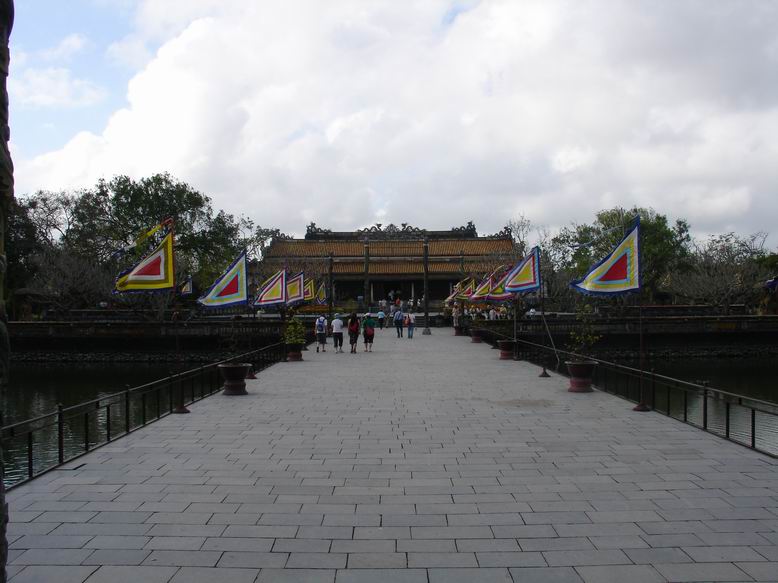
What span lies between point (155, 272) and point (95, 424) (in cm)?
778

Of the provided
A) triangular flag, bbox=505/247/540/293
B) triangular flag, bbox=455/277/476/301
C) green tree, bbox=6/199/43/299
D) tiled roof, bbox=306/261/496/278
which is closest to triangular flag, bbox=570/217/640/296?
triangular flag, bbox=505/247/540/293

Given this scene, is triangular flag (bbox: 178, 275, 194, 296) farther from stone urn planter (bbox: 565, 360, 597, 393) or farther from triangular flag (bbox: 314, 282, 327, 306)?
stone urn planter (bbox: 565, 360, 597, 393)

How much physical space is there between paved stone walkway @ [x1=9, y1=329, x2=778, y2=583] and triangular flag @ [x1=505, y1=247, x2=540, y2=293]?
8.91m

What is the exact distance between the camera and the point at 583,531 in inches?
227

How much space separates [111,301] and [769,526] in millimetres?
45313

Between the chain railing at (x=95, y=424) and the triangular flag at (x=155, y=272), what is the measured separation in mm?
1767

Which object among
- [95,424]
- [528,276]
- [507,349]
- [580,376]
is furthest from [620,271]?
[95,424]

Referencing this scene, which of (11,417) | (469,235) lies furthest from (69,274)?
(469,235)

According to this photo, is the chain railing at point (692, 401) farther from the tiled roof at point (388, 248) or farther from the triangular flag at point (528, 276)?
the tiled roof at point (388, 248)

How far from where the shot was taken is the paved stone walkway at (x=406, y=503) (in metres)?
5.05

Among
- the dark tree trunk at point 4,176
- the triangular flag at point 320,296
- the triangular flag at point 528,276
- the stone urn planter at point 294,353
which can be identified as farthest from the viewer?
the triangular flag at point 320,296

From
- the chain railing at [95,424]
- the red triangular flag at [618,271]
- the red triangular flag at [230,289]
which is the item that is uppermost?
the red triangular flag at [618,271]

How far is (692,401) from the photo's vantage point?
20.5m

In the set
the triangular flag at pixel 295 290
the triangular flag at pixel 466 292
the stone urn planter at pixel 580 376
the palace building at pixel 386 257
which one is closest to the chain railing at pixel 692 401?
the stone urn planter at pixel 580 376
